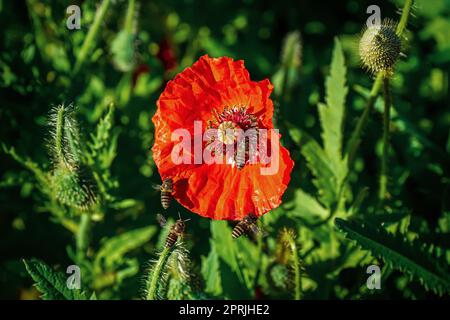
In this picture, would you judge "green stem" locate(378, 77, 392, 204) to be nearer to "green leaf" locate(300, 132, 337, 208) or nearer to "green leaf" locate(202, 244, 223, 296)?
"green leaf" locate(300, 132, 337, 208)

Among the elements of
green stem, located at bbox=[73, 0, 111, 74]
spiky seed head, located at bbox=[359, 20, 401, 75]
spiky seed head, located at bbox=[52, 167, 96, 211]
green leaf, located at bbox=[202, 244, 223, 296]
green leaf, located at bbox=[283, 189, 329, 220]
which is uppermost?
green stem, located at bbox=[73, 0, 111, 74]

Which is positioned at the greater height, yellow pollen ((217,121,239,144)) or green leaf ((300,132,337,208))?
yellow pollen ((217,121,239,144))

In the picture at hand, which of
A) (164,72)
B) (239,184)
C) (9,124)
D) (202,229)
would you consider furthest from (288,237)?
(164,72)

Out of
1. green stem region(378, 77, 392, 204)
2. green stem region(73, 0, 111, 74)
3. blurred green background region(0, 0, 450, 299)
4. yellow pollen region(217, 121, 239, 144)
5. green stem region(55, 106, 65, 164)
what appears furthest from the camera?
green stem region(73, 0, 111, 74)

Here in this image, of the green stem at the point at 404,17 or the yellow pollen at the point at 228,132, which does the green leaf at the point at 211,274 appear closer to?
the yellow pollen at the point at 228,132

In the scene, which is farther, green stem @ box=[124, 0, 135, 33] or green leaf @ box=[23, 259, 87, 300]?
green stem @ box=[124, 0, 135, 33]

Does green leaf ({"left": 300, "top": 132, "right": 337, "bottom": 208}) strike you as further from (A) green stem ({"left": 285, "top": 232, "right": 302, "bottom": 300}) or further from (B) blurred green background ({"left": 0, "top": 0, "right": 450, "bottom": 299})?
(A) green stem ({"left": 285, "top": 232, "right": 302, "bottom": 300})

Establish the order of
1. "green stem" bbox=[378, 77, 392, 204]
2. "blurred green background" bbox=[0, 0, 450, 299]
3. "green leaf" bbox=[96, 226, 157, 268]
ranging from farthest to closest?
1. "green leaf" bbox=[96, 226, 157, 268]
2. "blurred green background" bbox=[0, 0, 450, 299]
3. "green stem" bbox=[378, 77, 392, 204]

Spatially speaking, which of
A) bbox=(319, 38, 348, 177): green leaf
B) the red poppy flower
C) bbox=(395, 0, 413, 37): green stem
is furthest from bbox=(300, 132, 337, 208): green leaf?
bbox=(395, 0, 413, 37): green stem
